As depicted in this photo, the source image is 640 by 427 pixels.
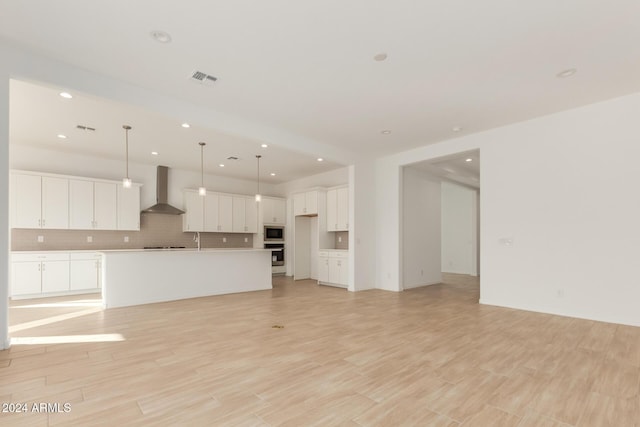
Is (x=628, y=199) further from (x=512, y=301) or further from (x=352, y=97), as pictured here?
(x=352, y=97)

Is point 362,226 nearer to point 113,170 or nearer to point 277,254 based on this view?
point 277,254

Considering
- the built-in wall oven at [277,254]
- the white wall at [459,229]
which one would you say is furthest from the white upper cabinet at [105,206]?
the white wall at [459,229]

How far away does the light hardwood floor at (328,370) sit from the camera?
211 cm

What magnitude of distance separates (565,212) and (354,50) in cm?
410

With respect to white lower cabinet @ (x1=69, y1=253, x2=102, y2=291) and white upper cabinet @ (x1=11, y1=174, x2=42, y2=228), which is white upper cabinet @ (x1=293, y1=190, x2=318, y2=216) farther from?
white upper cabinet @ (x1=11, y1=174, x2=42, y2=228)

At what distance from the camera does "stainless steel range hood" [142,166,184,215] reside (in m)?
7.98

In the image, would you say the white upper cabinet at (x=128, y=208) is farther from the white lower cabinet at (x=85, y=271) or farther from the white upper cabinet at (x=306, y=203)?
the white upper cabinet at (x=306, y=203)

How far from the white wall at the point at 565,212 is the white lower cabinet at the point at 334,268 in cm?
301

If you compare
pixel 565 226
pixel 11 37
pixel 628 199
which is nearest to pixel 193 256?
pixel 11 37

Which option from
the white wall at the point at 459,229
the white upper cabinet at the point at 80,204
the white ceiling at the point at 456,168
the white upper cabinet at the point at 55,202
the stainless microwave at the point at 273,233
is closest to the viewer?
the white upper cabinet at the point at 55,202

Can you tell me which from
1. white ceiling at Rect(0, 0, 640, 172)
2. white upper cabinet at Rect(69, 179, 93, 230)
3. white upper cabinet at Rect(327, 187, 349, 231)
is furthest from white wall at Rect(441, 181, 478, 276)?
white upper cabinet at Rect(69, 179, 93, 230)

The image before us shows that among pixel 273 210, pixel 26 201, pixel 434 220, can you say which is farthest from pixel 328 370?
pixel 273 210

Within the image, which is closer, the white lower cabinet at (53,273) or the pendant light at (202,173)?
the white lower cabinet at (53,273)

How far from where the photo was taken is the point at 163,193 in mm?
8141
